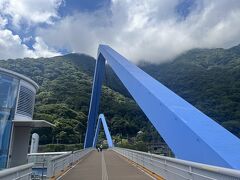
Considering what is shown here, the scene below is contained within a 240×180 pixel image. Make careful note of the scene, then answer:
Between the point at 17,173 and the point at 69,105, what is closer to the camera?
the point at 17,173

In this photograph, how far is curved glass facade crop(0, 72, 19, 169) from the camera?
77.2ft

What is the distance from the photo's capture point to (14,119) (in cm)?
2566

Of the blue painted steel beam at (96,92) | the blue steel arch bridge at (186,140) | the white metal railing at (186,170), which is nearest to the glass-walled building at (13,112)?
the blue steel arch bridge at (186,140)

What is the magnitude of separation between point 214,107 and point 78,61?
126 meters

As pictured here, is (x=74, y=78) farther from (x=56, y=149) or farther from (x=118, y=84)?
(x=56, y=149)

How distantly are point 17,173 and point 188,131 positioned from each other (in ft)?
15.5

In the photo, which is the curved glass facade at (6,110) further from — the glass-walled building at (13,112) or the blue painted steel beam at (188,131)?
the blue painted steel beam at (188,131)

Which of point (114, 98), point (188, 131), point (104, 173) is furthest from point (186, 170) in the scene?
point (114, 98)

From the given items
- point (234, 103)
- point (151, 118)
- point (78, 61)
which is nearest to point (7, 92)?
point (151, 118)

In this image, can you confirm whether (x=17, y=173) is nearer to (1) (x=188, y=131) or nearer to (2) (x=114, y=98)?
(1) (x=188, y=131)

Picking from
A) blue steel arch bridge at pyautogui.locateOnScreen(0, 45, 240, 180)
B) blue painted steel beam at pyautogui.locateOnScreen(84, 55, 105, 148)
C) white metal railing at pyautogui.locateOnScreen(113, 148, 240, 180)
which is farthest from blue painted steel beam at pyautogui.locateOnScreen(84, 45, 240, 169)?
blue painted steel beam at pyautogui.locateOnScreen(84, 55, 105, 148)

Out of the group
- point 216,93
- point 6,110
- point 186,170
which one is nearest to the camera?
point 186,170

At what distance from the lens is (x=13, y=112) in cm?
2552

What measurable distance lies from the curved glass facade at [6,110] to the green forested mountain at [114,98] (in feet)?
155
